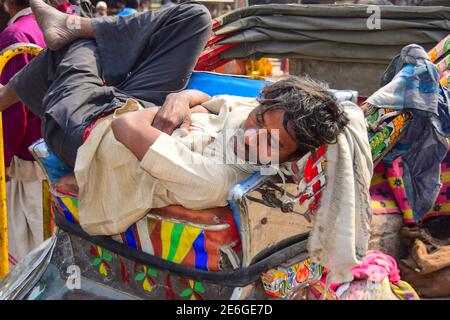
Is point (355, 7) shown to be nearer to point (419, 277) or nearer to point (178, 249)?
point (419, 277)

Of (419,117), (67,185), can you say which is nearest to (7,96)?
(67,185)

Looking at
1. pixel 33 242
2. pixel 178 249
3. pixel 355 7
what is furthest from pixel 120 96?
pixel 355 7

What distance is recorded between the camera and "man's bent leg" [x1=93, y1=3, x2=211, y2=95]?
254 centimetres

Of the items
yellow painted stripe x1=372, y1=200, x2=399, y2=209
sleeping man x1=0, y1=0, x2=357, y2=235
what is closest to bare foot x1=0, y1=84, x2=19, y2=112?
sleeping man x1=0, y1=0, x2=357, y2=235

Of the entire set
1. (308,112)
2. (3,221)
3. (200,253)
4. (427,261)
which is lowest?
(427,261)

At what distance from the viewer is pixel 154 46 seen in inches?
102

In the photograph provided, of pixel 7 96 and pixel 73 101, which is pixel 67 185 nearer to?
pixel 73 101

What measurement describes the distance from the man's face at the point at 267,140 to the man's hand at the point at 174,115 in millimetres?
278

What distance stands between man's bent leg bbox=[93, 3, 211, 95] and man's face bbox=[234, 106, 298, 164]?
0.65 meters

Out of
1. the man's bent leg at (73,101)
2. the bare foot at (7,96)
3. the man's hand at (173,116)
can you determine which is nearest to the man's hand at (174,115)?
the man's hand at (173,116)

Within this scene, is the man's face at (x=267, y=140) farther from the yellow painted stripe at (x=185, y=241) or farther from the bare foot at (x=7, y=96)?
the bare foot at (x=7, y=96)

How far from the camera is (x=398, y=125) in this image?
2.47m

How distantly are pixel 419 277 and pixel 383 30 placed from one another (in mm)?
1442

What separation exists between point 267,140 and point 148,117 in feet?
1.46
